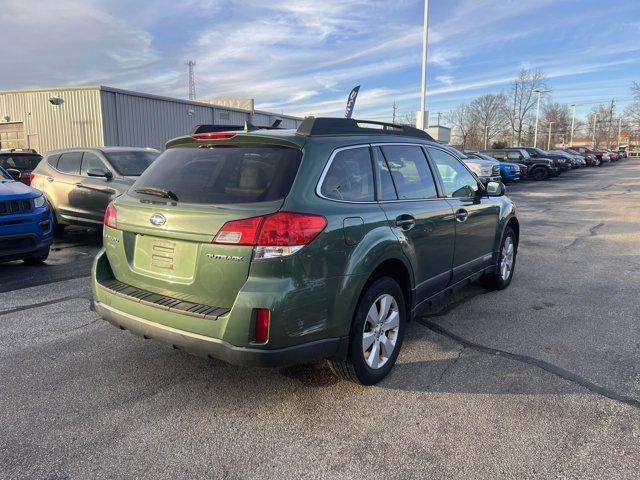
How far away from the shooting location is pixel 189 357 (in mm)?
3820

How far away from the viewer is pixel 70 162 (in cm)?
903

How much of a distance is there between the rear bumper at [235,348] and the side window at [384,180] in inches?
45.2

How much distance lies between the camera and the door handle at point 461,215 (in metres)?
4.47

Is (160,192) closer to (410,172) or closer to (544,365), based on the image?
(410,172)

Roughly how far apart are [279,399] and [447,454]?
3.68ft

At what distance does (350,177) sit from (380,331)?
3.60ft

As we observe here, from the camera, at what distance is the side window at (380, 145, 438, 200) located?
3.81 meters

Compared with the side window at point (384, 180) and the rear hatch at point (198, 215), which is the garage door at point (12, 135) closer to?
the rear hatch at point (198, 215)

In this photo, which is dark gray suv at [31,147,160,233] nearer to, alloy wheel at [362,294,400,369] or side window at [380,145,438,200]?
side window at [380,145,438,200]

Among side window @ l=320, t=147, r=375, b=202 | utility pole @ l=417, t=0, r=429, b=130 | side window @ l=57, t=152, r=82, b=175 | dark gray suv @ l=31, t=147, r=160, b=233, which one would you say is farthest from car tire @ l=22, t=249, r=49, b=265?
utility pole @ l=417, t=0, r=429, b=130

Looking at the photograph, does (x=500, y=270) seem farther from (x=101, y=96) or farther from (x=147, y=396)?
(x=101, y=96)

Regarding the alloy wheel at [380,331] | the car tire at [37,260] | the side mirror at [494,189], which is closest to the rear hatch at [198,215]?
the alloy wheel at [380,331]

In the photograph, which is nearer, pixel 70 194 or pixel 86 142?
pixel 70 194

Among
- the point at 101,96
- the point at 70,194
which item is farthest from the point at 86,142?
the point at 70,194
